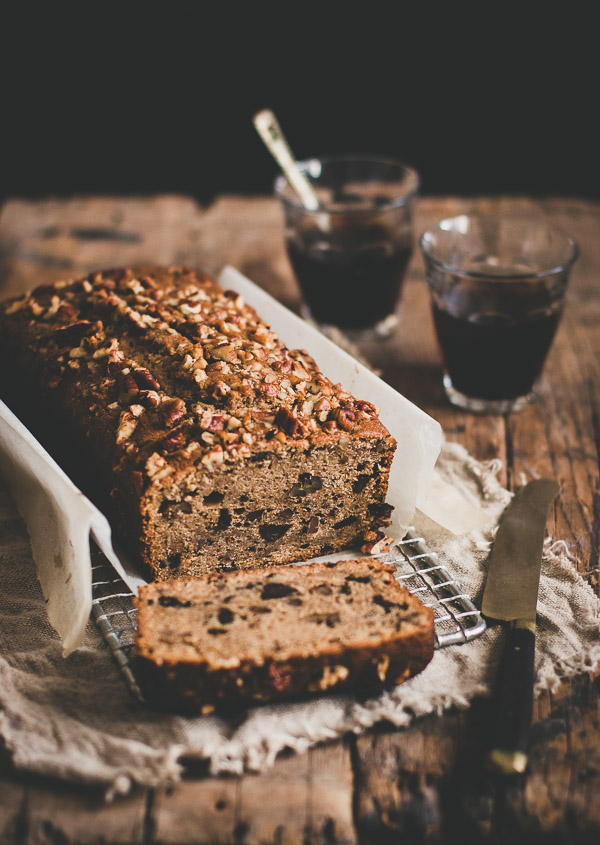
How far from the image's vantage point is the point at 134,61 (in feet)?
19.4

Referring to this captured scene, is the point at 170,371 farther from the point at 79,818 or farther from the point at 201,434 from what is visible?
the point at 79,818

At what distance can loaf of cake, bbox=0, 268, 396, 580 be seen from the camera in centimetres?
232

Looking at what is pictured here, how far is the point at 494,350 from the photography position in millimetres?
3166

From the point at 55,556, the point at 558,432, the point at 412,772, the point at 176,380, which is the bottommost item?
the point at 558,432

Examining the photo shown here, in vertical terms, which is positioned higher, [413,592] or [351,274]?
[351,274]

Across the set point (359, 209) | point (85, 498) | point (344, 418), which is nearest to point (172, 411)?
point (85, 498)

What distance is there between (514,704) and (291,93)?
5069 mm

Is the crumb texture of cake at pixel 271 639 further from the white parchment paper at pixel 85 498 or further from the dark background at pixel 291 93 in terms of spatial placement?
the dark background at pixel 291 93

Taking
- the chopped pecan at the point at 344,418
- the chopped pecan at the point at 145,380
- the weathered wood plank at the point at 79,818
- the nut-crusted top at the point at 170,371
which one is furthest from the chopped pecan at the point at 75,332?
the weathered wood plank at the point at 79,818

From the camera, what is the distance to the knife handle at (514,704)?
1847 millimetres

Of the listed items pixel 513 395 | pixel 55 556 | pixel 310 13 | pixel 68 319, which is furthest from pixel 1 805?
pixel 310 13

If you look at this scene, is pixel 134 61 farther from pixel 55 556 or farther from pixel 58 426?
pixel 55 556

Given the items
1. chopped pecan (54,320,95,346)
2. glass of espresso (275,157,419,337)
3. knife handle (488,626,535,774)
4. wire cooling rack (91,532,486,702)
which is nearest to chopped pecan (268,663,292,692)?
wire cooling rack (91,532,486,702)

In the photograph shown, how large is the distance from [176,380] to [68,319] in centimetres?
63
